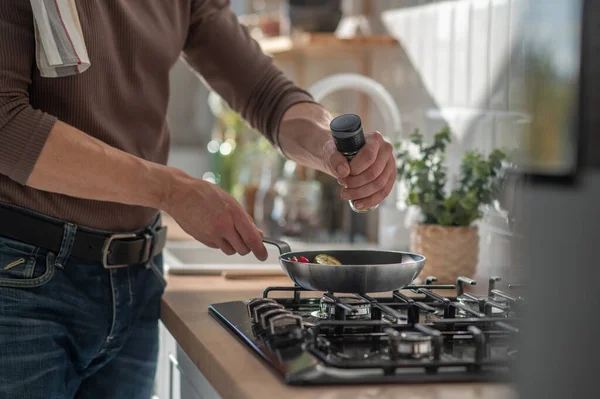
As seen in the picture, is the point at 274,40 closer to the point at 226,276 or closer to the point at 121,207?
the point at 226,276

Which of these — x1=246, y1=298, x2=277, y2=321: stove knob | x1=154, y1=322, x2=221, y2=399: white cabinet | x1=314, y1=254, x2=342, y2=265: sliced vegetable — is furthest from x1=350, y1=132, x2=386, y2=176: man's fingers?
x1=154, y1=322, x2=221, y2=399: white cabinet

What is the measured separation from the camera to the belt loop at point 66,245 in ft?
3.73

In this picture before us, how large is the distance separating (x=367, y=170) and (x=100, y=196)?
0.37m

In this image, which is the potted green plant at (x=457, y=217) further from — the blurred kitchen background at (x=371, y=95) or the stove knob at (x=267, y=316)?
the stove knob at (x=267, y=316)

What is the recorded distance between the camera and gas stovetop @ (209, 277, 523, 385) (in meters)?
0.77

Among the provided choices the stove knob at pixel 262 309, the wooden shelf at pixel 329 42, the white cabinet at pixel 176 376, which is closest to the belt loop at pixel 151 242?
the white cabinet at pixel 176 376

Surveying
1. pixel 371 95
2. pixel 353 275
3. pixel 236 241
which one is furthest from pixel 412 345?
pixel 371 95

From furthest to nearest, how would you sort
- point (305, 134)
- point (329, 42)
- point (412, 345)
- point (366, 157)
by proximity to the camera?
point (329, 42), point (305, 134), point (366, 157), point (412, 345)

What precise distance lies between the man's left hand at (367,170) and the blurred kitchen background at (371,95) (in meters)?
0.19

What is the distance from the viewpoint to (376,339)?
0.90 metres

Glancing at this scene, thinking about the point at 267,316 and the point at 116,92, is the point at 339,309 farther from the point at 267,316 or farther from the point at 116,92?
the point at 116,92

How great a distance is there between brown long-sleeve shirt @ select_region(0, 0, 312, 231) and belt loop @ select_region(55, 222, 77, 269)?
0.02m

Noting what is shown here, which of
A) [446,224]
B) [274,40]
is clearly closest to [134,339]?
[446,224]

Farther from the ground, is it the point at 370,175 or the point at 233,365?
the point at 370,175
